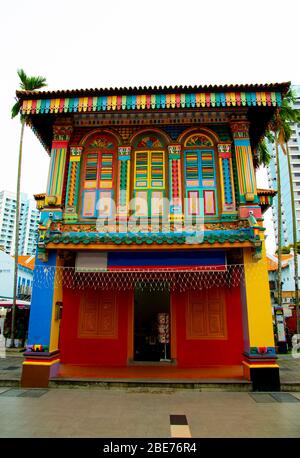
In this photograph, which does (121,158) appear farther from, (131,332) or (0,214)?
(0,214)

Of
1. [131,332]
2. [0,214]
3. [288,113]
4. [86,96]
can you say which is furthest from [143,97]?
[0,214]

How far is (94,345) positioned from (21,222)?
110280 millimetres

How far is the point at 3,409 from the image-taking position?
222 inches

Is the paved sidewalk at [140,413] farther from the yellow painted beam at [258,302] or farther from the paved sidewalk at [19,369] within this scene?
the yellow painted beam at [258,302]

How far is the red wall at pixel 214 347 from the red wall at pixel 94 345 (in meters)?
A: 1.83

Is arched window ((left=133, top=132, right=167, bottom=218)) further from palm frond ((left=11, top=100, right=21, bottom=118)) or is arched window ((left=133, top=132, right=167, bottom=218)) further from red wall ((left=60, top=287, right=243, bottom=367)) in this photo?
palm frond ((left=11, top=100, right=21, bottom=118))

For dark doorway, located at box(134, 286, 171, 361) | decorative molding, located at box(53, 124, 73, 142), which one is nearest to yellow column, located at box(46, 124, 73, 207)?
decorative molding, located at box(53, 124, 73, 142)

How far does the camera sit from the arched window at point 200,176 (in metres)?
8.75

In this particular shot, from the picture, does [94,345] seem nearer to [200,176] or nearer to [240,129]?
[200,176]

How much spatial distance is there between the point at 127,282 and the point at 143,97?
5.92 m

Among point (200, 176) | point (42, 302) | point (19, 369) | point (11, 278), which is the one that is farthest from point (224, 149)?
point (11, 278)

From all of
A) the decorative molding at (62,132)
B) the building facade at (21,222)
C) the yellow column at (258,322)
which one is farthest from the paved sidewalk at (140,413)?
the building facade at (21,222)

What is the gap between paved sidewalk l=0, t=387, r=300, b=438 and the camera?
184 inches

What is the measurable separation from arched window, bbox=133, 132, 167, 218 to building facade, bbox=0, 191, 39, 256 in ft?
332
